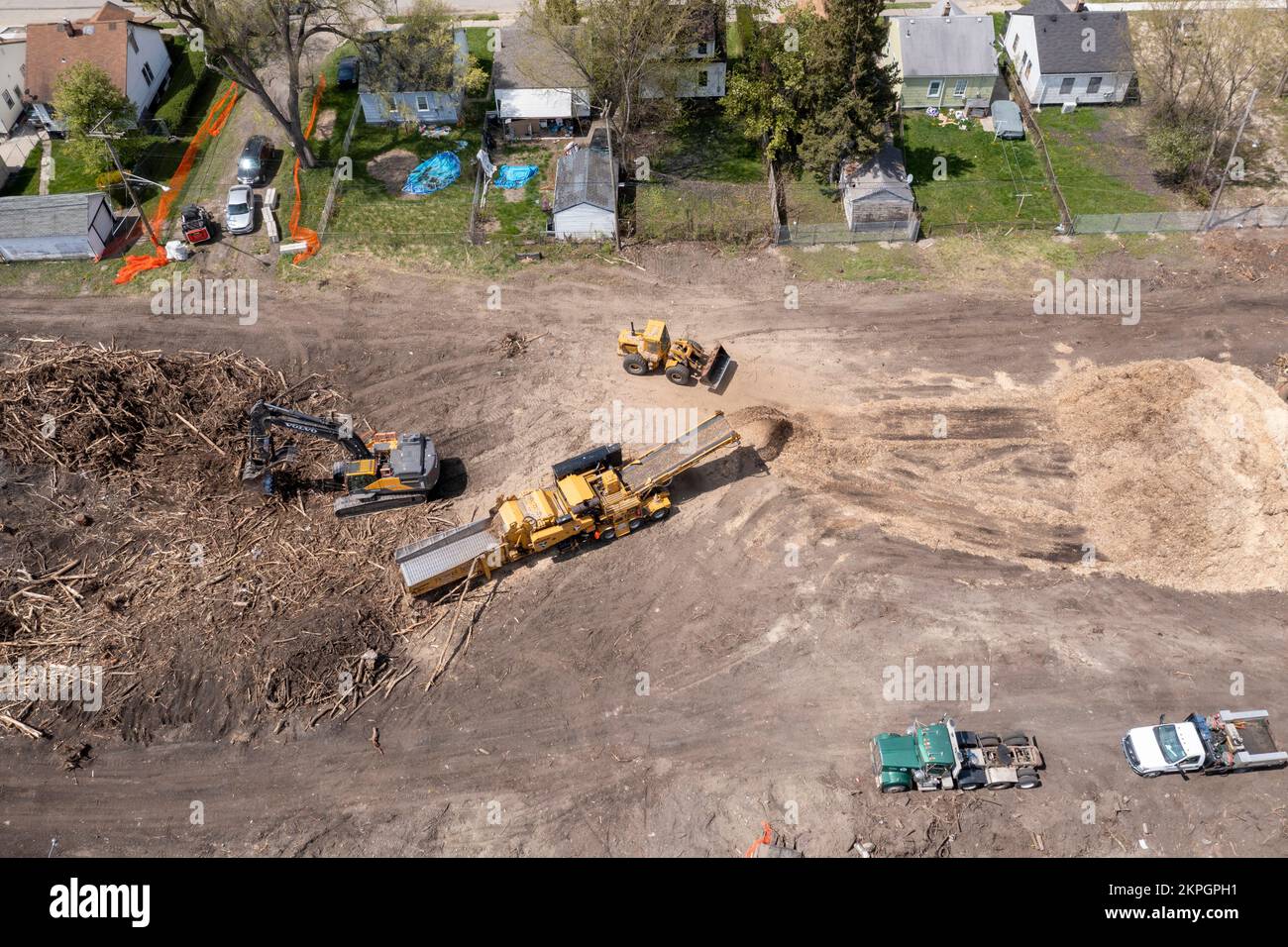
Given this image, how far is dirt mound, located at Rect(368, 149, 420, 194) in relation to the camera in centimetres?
4603

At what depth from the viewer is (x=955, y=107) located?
49188 millimetres

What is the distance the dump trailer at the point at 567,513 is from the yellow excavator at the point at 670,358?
589 cm

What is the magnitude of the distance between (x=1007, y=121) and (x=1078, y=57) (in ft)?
18.8

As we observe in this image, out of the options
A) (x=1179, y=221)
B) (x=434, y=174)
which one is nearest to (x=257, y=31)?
(x=434, y=174)

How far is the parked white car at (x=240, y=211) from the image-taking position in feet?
142

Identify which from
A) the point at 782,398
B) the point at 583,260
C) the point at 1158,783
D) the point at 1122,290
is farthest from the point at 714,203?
the point at 1158,783

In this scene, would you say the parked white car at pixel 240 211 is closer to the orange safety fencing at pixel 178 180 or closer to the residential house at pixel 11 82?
the orange safety fencing at pixel 178 180

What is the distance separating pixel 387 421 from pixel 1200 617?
106ft

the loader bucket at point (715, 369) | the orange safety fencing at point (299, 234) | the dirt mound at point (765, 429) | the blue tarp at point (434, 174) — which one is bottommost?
the dirt mound at point (765, 429)

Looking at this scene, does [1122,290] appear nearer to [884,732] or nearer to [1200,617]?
[1200,617]

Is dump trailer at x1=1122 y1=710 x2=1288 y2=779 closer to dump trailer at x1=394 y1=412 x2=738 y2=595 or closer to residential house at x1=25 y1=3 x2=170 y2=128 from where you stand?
dump trailer at x1=394 y1=412 x2=738 y2=595

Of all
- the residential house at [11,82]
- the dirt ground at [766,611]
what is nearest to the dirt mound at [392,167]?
the dirt ground at [766,611]

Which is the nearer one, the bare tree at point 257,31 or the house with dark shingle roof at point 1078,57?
the bare tree at point 257,31

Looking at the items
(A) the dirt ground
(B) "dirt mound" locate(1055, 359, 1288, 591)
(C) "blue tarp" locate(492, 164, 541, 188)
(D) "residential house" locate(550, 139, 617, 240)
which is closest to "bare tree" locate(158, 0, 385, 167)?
(C) "blue tarp" locate(492, 164, 541, 188)
